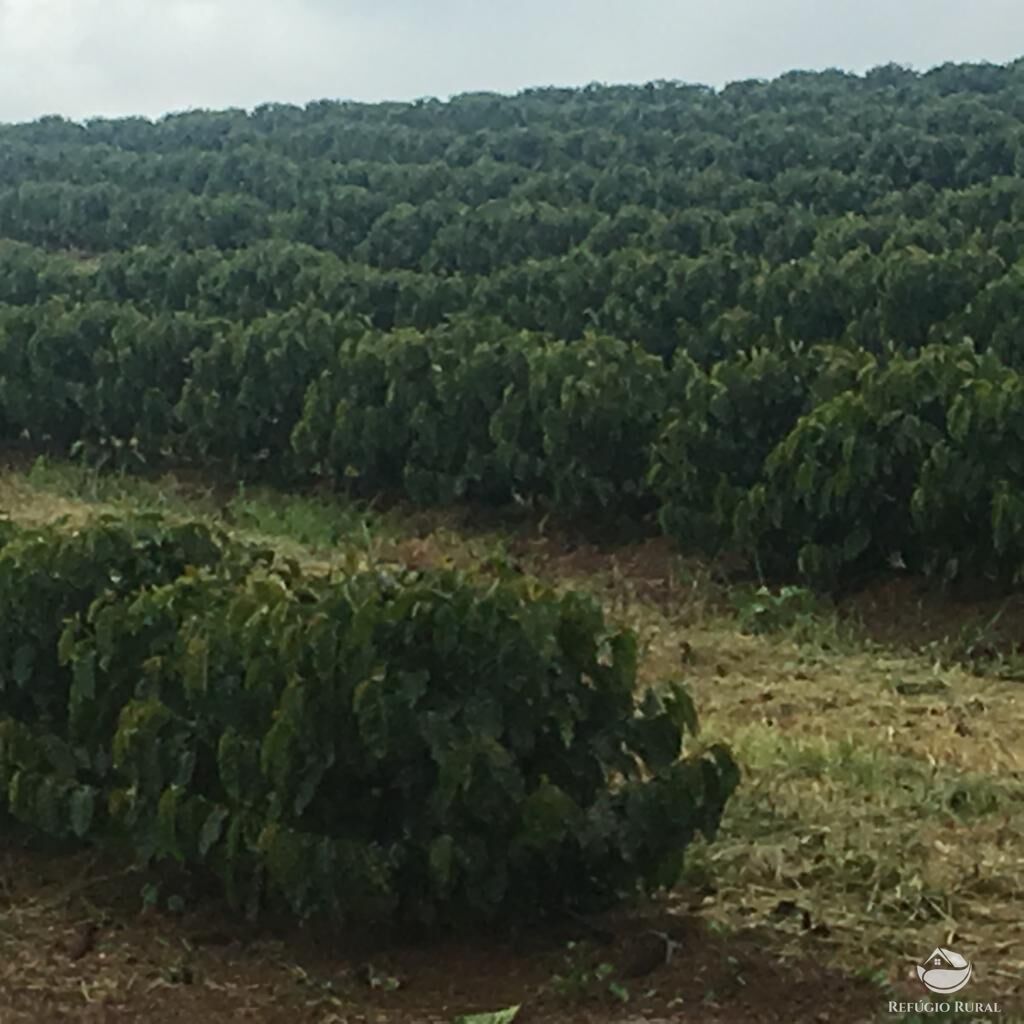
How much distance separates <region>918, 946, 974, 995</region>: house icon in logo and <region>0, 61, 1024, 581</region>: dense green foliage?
16.0 ft

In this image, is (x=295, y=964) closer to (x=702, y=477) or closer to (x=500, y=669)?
(x=500, y=669)

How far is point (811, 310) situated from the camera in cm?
1622

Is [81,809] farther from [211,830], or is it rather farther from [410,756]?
[410,756]

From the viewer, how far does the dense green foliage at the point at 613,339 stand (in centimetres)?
1020

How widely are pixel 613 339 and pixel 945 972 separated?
338 inches

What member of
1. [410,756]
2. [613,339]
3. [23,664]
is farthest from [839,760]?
[613,339]

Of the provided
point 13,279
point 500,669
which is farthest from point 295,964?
point 13,279

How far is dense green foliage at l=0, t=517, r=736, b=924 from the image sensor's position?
4793mm

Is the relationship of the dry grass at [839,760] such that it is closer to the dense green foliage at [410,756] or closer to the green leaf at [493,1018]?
the dense green foliage at [410,756]

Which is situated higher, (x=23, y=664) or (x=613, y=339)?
(x=613, y=339)

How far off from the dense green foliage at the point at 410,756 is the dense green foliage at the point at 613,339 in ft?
16.2

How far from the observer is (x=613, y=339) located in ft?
42.1

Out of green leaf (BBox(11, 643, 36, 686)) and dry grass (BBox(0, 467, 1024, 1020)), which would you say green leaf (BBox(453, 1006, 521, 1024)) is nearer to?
dry grass (BBox(0, 467, 1024, 1020))

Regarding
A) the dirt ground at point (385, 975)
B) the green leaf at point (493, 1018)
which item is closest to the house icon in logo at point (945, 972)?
the dirt ground at point (385, 975)
